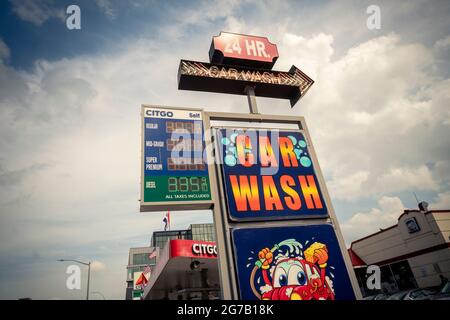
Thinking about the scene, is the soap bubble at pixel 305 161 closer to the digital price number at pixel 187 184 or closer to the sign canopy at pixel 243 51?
the digital price number at pixel 187 184

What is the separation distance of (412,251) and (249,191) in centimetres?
2281

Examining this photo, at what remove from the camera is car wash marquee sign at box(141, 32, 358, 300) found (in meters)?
8.24

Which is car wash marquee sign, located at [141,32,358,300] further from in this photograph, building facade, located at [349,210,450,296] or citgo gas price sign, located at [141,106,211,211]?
building facade, located at [349,210,450,296]

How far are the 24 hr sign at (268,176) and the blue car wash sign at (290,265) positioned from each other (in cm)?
65

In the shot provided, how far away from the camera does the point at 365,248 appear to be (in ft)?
98.8

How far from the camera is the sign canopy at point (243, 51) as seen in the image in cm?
1244

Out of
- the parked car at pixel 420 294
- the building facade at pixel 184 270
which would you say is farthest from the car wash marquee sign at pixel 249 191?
the parked car at pixel 420 294

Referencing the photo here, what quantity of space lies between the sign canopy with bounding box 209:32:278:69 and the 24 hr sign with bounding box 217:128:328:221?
3.91 metres

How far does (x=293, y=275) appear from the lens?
8.29 metres

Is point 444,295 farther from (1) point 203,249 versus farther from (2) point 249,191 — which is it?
(1) point 203,249

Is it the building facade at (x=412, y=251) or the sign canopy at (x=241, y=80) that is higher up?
the sign canopy at (x=241, y=80)

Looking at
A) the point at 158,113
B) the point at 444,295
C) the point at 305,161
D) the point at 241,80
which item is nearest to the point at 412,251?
the point at 444,295

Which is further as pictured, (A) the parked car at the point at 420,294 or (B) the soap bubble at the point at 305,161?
(A) the parked car at the point at 420,294
